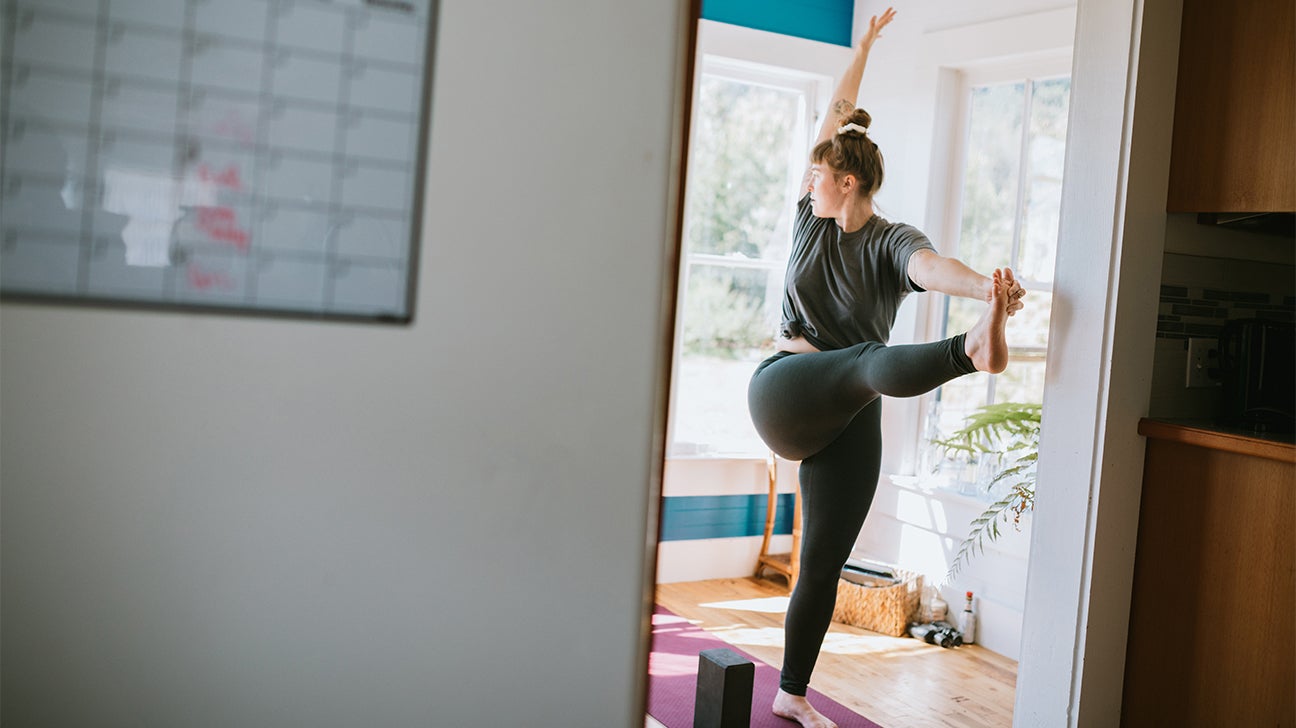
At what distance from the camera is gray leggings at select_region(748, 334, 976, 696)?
2.42 meters

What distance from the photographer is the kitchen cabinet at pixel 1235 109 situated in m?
1.92

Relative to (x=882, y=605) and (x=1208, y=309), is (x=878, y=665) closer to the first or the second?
(x=882, y=605)

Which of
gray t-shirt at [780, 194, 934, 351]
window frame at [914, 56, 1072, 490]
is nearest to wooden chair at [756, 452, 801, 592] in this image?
window frame at [914, 56, 1072, 490]

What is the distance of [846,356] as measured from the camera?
2326 millimetres

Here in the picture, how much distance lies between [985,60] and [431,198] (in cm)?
309

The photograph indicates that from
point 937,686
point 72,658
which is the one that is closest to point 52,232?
point 72,658

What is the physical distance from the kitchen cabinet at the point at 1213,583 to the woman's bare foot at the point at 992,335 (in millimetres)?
345

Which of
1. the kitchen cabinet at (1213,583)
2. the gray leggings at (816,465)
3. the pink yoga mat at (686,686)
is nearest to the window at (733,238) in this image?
the pink yoga mat at (686,686)

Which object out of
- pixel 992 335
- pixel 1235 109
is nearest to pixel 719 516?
pixel 992 335

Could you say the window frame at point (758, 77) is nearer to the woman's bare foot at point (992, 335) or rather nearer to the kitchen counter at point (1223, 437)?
the woman's bare foot at point (992, 335)

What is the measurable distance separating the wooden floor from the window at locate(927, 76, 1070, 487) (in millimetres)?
636

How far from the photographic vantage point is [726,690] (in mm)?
2109

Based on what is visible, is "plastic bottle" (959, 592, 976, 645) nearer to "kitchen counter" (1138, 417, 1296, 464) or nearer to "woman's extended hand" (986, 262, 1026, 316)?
"kitchen counter" (1138, 417, 1296, 464)

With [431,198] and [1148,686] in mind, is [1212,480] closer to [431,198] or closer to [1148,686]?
[1148,686]
